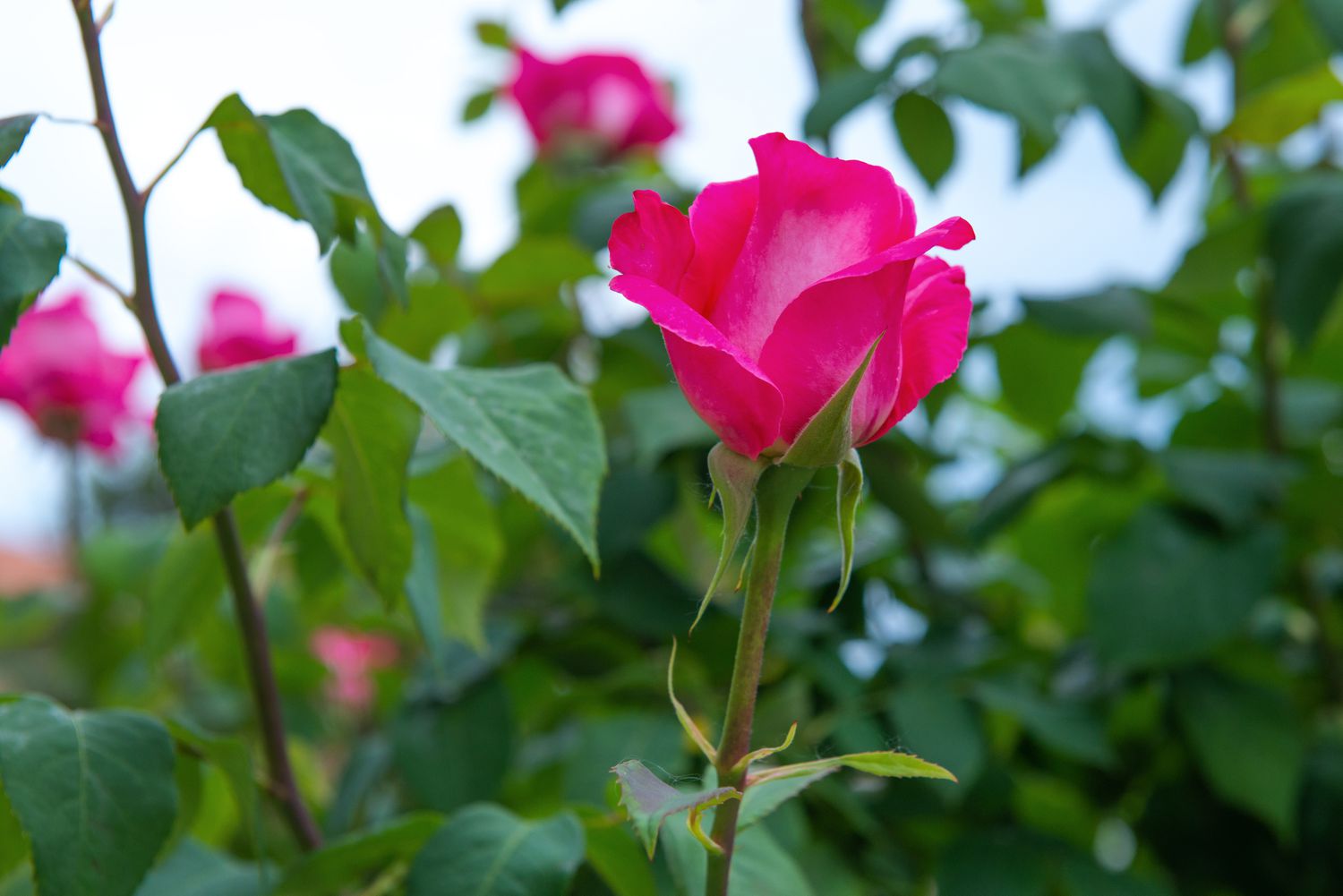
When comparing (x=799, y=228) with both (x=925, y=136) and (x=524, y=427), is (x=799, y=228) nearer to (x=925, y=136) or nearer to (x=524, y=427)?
(x=524, y=427)

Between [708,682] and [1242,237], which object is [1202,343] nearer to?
[1242,237]

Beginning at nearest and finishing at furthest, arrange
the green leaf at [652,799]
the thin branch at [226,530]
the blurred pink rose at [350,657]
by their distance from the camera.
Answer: the green leaf at [652,799] → the thin branch at [226,530] → the blurred pink rose at [350,657]

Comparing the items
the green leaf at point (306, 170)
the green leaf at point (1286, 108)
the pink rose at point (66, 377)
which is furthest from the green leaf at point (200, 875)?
the pink rose at point (66, 377)

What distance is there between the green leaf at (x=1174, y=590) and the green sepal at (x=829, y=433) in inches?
15.5

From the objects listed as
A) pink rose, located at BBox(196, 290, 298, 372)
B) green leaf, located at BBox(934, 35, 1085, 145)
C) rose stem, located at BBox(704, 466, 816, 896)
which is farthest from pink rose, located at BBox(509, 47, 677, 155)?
rose stem, located at BBox(704, 466, 816, 896)

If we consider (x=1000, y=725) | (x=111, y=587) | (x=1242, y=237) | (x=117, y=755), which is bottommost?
(x=1000, y=725)

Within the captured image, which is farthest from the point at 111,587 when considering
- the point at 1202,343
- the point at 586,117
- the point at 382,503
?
the point at 1202,343

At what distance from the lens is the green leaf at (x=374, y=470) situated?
0.38 meters

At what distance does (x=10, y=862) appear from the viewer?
1.35ft

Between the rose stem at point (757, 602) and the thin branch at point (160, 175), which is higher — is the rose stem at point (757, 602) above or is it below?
below

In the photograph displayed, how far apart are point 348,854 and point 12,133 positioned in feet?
0.80

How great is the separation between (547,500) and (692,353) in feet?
0.30

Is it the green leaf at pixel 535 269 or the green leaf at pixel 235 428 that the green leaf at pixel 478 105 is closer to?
the green leaf at pixel 535 269

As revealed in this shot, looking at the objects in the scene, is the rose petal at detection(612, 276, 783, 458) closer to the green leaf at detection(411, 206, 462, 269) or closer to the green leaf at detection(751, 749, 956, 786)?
the green leaf at detection(751, 749, 956, 786)
